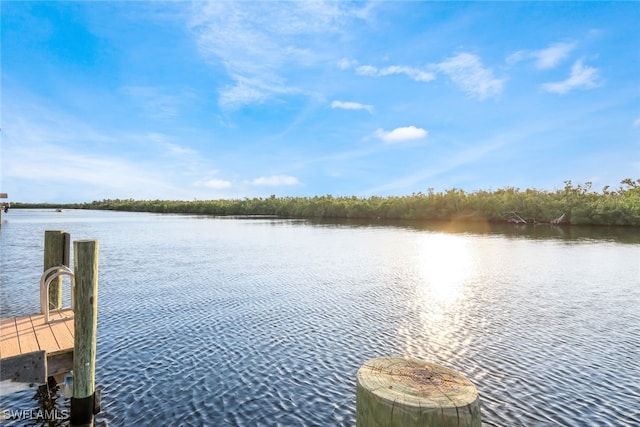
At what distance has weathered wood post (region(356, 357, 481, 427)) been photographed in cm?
361

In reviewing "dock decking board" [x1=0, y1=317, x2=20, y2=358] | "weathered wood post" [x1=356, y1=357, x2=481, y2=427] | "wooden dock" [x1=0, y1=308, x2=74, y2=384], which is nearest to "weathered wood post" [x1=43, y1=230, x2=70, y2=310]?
"wooden dock" [x1=0, y1=308, x2=74, y2=384]

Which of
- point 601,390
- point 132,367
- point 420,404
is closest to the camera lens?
point 420,404

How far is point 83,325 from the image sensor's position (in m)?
Answer: 7.37

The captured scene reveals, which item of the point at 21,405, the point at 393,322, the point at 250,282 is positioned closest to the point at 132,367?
the point at 21,405

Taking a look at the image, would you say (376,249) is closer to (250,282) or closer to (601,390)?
(250,282)

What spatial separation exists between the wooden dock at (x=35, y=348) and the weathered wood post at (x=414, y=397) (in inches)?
255

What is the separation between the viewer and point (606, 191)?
329 feet

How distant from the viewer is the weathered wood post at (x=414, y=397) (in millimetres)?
3607

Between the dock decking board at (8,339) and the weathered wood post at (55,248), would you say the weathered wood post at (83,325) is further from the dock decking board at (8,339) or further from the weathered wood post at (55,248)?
the weathered wood post at (55,248)

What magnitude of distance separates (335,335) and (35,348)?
947cm

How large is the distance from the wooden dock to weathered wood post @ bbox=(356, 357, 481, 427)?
647 centimetres

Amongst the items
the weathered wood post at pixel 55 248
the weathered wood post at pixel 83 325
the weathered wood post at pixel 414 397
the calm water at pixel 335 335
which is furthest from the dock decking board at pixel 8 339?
the weathered wood post at pixel 414 397

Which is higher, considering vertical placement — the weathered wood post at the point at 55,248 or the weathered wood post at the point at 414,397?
the weathered wood post at the point at 55,248

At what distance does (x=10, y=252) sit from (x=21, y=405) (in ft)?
108
